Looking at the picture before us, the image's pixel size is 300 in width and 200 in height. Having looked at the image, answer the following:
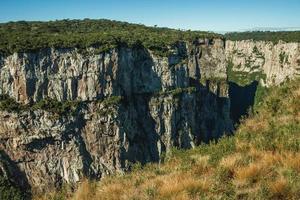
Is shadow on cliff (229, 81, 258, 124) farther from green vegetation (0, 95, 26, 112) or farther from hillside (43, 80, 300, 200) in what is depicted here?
hillside (43, 80, 300, 200)

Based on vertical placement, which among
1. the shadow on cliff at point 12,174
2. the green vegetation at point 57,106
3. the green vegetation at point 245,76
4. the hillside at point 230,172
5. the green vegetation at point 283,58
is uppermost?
the hillside at point 230,172

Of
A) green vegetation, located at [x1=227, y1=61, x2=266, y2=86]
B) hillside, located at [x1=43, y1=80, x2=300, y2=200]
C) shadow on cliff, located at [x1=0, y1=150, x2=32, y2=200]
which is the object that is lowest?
shadow on cliff, located at [x1=0, y1=150, x2=32, y2=200]

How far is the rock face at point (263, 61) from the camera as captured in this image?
16400cm

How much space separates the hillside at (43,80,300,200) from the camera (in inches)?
497

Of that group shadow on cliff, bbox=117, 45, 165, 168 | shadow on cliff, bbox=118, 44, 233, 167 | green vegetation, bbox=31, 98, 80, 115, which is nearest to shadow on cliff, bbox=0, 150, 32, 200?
green vegetation, bbox=31, 98, 80, 115

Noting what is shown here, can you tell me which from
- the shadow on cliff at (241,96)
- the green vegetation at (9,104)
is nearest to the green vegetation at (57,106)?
the green vegetation at (9,104)

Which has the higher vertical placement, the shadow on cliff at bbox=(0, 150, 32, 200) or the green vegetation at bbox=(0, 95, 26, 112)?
the green vegetation at bbox=(0, 95, 26, 112)

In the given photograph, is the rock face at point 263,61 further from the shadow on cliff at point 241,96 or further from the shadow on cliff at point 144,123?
the shadow on cliff at point 144,123

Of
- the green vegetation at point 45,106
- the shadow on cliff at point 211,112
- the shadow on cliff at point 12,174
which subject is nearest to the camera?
the shadow on cliff at point 12,174

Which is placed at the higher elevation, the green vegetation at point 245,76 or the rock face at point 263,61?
the rock face at point 263,61

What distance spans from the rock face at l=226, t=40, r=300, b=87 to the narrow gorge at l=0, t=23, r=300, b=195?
183 ft

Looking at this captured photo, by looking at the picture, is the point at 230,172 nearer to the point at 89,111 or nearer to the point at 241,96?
the point at 89,111

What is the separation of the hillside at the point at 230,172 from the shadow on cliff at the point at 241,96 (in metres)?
141

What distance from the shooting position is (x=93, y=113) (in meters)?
93.8
